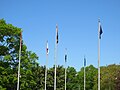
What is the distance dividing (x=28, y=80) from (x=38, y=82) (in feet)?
50.8

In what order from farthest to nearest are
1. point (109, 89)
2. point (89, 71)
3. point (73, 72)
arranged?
point (89, 71), point (73, 72), point (109, 89)

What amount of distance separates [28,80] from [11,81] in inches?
159

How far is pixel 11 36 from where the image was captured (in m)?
59.2

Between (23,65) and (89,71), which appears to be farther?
(89,71)

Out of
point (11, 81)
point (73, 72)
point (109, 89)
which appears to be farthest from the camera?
point (73, 72)

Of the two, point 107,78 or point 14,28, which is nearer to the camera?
point 14,28

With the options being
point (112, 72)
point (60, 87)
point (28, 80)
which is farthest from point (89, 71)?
point (28, 80)

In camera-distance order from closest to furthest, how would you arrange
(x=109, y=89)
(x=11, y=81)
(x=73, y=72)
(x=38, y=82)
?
(x=11, y=81), (x=38, y=82), (x=109, y=89), (x=73, y=72)

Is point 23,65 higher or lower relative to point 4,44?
lower

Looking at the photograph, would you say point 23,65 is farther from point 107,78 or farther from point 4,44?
point 107,78

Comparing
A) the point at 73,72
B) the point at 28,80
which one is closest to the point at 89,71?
the point at 73,72

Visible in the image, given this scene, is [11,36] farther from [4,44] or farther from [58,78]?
[58,78]

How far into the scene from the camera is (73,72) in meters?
116

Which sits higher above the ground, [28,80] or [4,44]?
[4,44]
